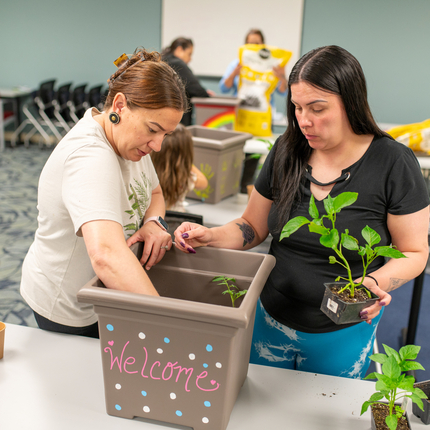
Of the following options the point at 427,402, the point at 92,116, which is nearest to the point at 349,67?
the point at 92,116

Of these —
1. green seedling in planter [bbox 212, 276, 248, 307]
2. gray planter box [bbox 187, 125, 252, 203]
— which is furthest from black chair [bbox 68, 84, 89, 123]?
green seedling in planter [bbox 212, 276, 248, 307]

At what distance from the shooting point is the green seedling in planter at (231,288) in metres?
1.02

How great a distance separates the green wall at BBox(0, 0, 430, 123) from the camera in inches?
235

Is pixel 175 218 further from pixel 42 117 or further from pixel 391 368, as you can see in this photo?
pixel 42 117

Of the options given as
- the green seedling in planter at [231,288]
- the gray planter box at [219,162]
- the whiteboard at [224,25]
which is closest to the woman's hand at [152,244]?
the green seedling in planter at [231,288]

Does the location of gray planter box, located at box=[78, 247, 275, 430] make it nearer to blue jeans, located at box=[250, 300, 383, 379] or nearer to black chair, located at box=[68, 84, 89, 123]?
blue jeans, located at box=[250, 300, 383, 379]

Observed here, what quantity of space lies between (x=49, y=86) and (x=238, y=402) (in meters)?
6.45

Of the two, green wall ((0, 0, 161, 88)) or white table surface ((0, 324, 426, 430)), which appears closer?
white table surface ((0, 324, 426, 430))

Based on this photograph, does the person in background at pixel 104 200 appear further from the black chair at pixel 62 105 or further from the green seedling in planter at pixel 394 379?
the black chair at pixel 62 105

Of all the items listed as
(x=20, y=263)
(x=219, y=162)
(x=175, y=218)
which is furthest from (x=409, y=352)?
(x=20, y=263)

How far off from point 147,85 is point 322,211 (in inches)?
21.4

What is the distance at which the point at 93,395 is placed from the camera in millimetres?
977

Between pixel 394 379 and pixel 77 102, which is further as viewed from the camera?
pixel 77 102

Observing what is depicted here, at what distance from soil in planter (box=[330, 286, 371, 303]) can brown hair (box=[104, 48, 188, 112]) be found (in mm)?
550
